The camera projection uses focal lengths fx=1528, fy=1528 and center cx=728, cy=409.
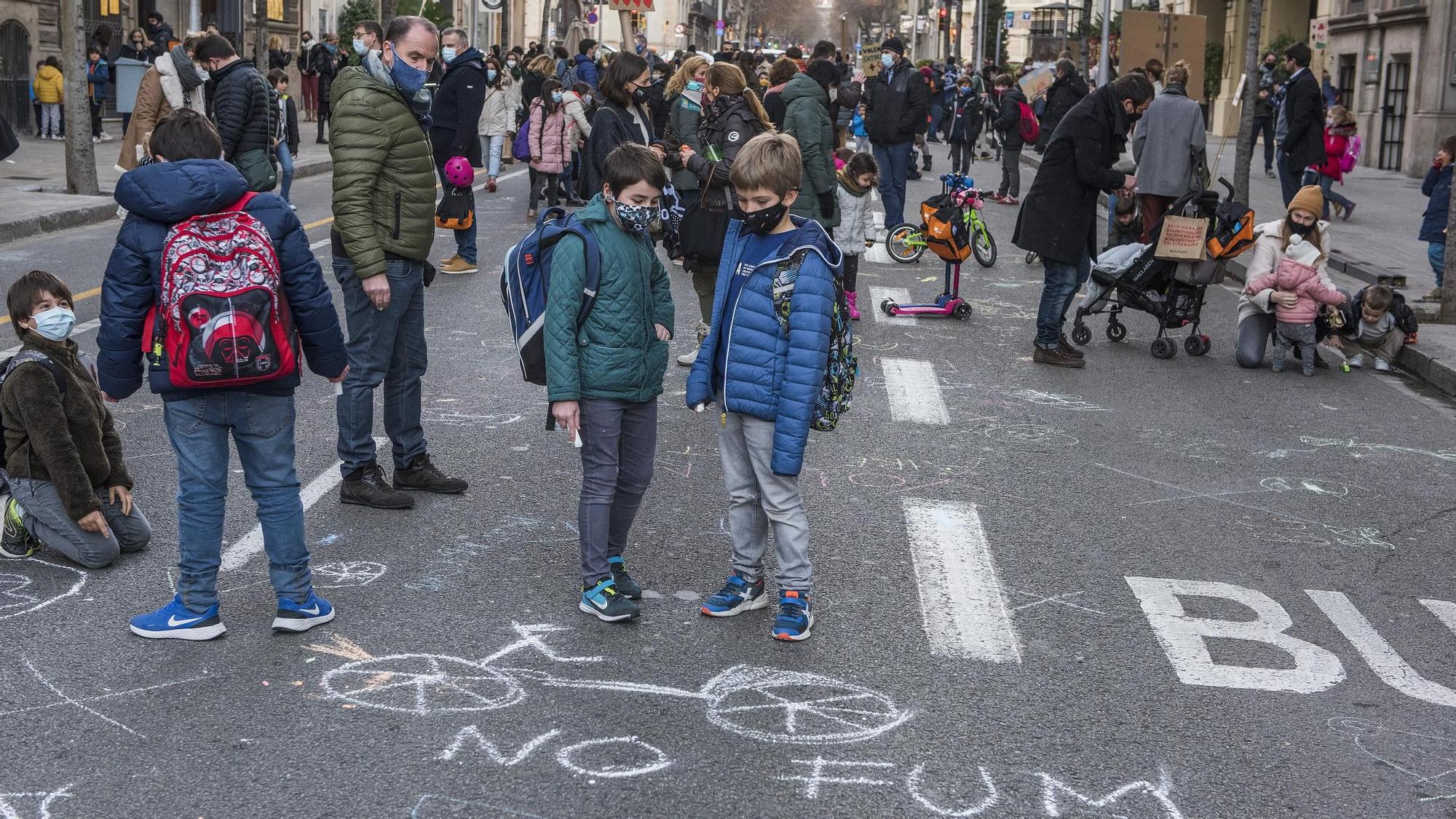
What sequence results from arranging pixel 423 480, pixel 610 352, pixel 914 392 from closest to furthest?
pixel 610 352, pixel 423 480, pixel 914 392

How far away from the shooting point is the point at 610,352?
5.00 m

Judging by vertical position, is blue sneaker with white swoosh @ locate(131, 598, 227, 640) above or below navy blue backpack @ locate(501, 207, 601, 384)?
below

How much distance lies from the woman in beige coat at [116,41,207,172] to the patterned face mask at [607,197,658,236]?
8.76 m

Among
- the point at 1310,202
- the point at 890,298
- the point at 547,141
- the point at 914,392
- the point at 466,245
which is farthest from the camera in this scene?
the point at 547,141

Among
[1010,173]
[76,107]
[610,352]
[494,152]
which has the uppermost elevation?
[76,107]

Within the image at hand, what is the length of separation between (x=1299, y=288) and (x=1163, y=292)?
983 mm

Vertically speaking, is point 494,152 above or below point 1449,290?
above

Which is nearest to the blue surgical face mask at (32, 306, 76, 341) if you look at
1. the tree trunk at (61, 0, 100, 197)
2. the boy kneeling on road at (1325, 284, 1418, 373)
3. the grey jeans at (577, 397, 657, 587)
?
the grey jeans at (577, 397, 657, 587)

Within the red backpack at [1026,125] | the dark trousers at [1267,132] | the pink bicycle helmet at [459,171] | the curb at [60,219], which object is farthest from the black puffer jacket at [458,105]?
the dark trousers at [1267,132]

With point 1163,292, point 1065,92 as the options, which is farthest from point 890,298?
point 1065,92

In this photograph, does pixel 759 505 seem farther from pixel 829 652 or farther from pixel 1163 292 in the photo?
pixel 1163 292

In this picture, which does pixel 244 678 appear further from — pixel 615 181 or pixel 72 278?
pixel 72 278

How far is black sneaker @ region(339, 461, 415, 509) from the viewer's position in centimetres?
623

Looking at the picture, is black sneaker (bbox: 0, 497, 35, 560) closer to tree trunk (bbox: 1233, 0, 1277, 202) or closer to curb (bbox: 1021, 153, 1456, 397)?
curb (bbox: 1021, 153, 1456, 397)
